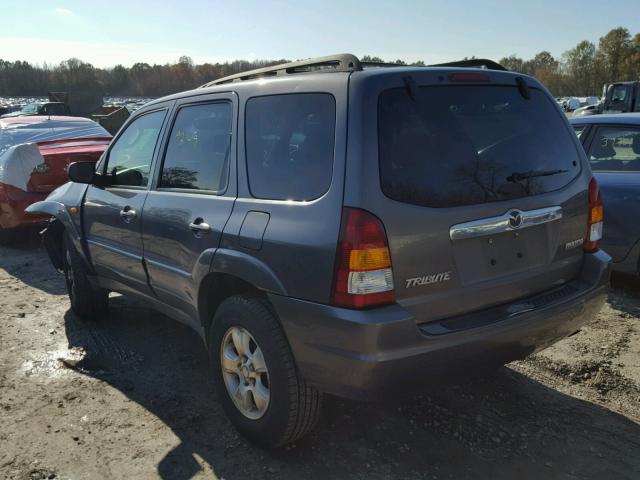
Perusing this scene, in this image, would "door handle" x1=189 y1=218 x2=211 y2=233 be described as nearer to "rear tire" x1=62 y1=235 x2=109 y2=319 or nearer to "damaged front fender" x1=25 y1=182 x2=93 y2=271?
"damaged front fender" x1=25 y1=182 x2=93 y2=271

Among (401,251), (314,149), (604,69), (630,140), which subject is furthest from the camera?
(604,69)

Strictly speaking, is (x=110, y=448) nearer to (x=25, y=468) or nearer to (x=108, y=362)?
(x=25, y=468)

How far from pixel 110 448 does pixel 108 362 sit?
1.24 metres

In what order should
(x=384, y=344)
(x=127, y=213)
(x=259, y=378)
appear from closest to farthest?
(x=384, y=344), (x=259, y=378), (x=127, y=213)

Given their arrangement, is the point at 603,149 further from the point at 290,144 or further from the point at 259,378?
the point at 259,378

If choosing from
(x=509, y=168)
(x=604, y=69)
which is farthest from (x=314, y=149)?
(x=604, y=69)

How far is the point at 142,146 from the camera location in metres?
3.95

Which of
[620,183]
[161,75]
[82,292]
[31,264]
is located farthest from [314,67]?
[161,75]

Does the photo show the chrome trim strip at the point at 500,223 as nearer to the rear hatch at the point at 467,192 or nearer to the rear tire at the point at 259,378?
the rear hatch at the point at 467,192

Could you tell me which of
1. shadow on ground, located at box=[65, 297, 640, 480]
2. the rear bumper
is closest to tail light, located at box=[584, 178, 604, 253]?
the rear bumper

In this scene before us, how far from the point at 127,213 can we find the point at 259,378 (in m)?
1.67

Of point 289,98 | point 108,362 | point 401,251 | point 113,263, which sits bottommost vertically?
point 108,362

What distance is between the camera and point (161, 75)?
80.5 meters

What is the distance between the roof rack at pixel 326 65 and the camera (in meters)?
2.60
